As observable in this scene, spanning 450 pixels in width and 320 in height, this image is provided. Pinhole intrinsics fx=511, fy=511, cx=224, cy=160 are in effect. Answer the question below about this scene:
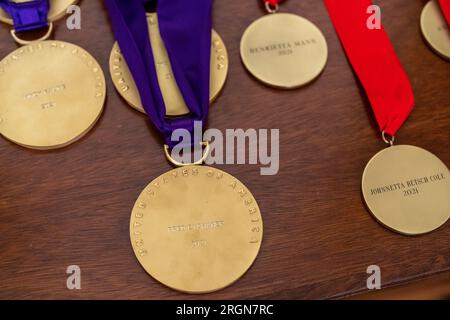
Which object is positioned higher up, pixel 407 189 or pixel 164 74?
pixel 164 74

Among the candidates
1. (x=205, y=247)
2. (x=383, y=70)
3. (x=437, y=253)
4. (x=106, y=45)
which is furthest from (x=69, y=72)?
(x=437, y=253)

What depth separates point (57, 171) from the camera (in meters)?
0.81

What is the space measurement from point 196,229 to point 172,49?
0.32 meters

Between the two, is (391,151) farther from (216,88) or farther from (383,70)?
(216,88)

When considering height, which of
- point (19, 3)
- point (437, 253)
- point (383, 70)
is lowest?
point (437, 253)

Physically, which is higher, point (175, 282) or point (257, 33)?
point (257, 33)

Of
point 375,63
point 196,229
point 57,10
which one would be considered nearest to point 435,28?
point 375,63

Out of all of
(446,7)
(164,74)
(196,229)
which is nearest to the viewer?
(196,229)

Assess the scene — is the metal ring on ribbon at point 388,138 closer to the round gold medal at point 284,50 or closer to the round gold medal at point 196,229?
the round gold medal at point 284,50

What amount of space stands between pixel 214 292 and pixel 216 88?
0.34 metres

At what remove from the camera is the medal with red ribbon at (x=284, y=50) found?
0.89m

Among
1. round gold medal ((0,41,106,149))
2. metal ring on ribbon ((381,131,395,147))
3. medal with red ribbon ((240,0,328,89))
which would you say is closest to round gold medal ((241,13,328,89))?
medal with red ribbon ((240,0,328,89))

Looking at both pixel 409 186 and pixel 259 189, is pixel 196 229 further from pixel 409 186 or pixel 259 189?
pixel 409 186

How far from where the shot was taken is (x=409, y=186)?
816 millimetres
